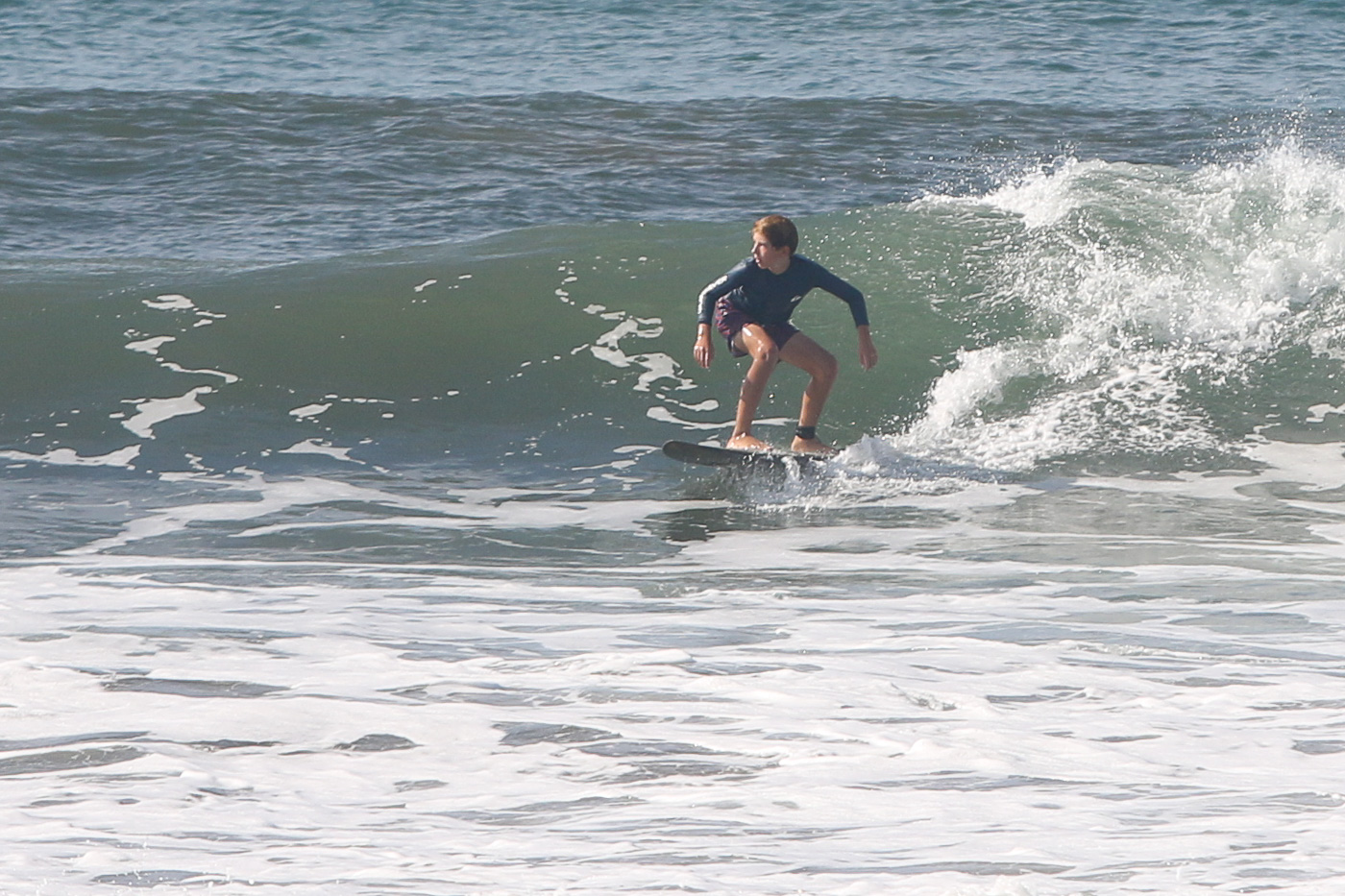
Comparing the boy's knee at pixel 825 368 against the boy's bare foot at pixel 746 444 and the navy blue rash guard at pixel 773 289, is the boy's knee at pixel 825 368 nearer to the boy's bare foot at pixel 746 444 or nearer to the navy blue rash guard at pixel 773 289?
the navy blue rash guard at pixel 773 289

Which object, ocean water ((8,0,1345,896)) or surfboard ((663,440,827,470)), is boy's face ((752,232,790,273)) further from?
ocean water ((8,0,1345,896))

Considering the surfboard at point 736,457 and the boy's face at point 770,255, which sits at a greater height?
the boy's face at point 770,255

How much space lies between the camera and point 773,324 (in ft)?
27.4

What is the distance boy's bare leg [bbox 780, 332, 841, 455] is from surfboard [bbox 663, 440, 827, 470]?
0.59ft

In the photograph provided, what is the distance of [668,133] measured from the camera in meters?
18.4

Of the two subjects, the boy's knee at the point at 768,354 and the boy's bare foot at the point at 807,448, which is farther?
the boy's bare foot at the point at 807,448

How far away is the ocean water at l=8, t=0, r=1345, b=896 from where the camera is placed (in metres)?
3.67

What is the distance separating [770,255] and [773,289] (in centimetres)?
28

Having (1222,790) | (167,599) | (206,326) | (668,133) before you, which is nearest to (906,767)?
(1222,790)

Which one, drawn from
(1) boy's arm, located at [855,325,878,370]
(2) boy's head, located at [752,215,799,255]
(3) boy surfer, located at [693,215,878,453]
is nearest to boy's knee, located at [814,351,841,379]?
(3) boy surfer, located at [693,215,878,453]

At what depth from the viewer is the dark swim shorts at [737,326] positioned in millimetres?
8320

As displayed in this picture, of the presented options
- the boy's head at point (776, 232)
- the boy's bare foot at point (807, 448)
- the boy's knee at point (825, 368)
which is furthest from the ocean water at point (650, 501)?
the boy's head at point (776, 232)

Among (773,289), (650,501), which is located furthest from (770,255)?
(650,501)

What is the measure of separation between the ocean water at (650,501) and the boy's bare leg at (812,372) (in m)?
0.28
